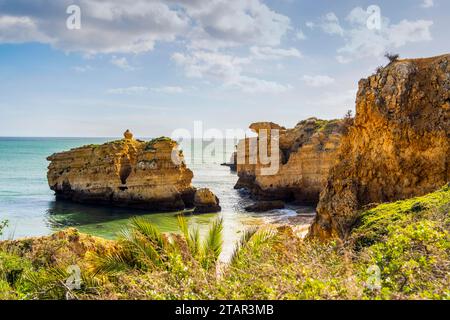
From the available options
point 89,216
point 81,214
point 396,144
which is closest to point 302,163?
point 89,216

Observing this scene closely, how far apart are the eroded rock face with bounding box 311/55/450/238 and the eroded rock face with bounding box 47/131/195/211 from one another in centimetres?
2493

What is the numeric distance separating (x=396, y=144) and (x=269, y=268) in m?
9.42

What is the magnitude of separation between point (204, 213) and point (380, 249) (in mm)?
28666

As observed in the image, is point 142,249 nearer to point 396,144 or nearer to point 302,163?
point 396,144

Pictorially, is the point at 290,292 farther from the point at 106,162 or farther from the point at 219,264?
the point at 106,162

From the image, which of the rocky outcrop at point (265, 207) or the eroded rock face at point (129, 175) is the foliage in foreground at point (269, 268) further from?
the eroded rock face at point (129, 175)

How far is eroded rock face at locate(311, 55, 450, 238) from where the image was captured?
43.5ft

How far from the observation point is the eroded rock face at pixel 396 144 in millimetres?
13250

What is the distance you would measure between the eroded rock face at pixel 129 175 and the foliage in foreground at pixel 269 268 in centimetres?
2798

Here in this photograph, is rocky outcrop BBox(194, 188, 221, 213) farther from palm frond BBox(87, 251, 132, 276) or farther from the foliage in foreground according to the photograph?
palm frond BBox(87, 251, 132, 276)

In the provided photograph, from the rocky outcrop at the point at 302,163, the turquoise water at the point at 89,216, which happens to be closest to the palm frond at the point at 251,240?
the turquoise water at the point at 89,216

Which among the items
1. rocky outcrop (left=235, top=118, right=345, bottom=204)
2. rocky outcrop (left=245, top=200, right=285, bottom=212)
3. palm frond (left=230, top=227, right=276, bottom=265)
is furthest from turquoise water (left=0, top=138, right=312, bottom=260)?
palm frond (left=230, top=227, right=276, bottom=265)

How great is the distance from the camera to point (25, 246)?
43.5 ft

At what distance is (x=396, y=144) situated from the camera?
13.8m
